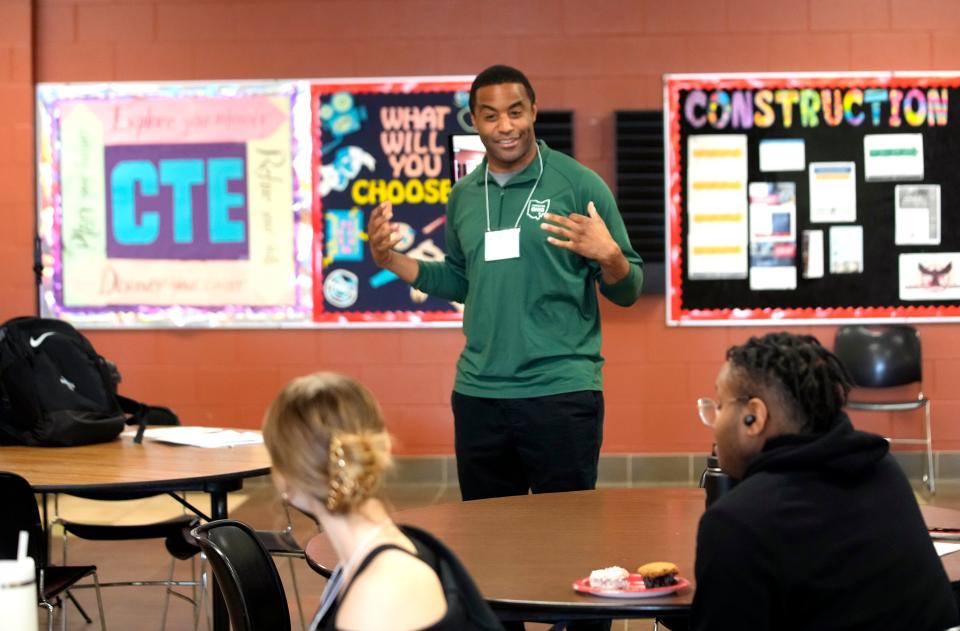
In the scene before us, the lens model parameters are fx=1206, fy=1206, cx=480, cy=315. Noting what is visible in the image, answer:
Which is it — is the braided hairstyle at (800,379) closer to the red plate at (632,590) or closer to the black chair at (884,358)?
the red plate at (632,590)

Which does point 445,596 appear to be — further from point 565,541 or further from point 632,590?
point 565,541

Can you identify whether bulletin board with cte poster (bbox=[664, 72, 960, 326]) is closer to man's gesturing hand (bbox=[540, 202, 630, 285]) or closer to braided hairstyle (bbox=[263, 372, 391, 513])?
man's gesturing hand (bbox=[540, 202, 630, 285])

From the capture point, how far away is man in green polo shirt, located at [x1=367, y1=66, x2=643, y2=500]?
9.62 feet

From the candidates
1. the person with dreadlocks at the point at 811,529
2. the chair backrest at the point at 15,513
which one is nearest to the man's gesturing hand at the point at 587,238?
the person with dreadlocks at the point at 811,529

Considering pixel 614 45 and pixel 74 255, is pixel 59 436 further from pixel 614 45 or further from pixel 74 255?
pixel 614 45

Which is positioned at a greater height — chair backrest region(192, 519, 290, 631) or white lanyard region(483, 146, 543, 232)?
white lanyard region(483, 146, 543, 232)

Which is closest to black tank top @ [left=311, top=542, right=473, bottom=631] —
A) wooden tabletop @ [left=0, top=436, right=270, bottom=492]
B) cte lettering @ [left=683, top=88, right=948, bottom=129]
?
wooden tabletop @ [left=0, top=436, right=270, bottom=492]

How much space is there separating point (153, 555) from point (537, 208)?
2902 millimetres

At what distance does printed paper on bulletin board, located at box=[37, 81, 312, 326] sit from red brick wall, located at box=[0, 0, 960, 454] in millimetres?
107

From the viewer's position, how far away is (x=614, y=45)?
638 cm

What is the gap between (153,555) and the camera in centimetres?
516

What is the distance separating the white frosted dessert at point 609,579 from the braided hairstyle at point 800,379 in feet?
1.12

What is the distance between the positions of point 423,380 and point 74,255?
6.55ft

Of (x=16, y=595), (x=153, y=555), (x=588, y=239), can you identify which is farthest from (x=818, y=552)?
(x=153, y=555)
